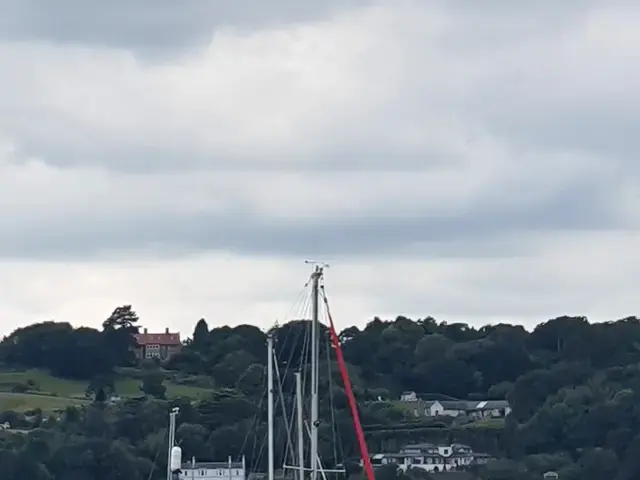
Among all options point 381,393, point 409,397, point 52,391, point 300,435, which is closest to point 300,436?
point 300,435

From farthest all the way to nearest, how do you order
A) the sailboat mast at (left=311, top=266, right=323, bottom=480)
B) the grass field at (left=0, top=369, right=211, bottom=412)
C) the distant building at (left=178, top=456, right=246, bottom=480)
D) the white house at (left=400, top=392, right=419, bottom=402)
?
1. the white house at (left=400, top=392, right=419, bottom=402)
2. the grass field at (left=0, top=369, right=211, bottom=412)
3. the distant building at (left=178, top=456, right=246, bottom=480)
4. the sailboat mast at (left=311, top=266, right=323, bottom=480)

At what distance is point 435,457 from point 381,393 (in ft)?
78.7

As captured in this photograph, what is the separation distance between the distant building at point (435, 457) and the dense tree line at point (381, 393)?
4.83ft

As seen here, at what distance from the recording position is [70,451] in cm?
13225

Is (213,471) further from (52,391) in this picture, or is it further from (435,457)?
(52,391)

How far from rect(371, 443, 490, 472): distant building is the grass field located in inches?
696

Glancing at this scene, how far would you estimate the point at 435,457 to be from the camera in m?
147

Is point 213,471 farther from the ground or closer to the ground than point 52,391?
closer to the ground

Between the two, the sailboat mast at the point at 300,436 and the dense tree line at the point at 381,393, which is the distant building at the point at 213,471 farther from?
the sailboat mast at the point at 300,436

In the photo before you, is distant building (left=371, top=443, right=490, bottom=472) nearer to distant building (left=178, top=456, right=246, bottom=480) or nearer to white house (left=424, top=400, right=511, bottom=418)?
distant building (left=178, top=456, right=246, bottom=480)

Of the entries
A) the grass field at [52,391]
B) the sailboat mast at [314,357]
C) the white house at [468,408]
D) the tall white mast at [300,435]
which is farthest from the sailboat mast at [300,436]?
the white house at [468,408]

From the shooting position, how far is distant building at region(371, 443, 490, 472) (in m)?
143

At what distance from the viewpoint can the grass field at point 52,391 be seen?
528 feet

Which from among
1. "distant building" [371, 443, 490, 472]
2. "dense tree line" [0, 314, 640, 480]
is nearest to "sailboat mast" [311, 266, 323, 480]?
"dense tree line" [0, 314, 640, 480]
